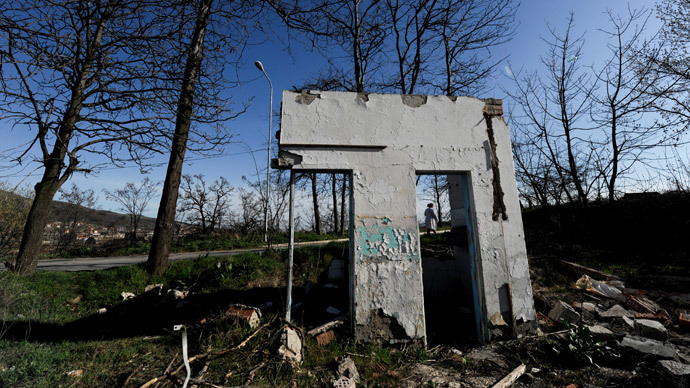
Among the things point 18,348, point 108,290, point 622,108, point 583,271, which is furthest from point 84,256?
point 622,108

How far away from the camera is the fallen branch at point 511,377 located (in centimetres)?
293

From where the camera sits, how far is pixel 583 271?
645cm

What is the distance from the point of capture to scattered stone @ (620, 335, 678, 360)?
3.16 meters

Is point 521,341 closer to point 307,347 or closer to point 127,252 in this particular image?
point 307,347

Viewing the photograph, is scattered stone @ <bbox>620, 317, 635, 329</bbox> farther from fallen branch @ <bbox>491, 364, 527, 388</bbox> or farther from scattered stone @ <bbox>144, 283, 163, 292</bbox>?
scattered stone @ <bbox>144, 283, 163, 292</bbox>

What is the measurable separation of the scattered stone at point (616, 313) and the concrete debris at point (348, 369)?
14.3 feet

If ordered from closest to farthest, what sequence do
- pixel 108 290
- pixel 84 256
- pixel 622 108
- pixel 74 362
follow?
pixel 74 362 < pixel 108 290 < pixel 622 108 < pixel 84 256

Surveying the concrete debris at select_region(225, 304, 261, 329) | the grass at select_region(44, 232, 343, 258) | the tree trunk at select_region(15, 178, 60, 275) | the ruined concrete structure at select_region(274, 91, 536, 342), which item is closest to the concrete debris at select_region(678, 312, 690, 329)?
the ruined concrete structure at select_region(274, 91, 536, 342)

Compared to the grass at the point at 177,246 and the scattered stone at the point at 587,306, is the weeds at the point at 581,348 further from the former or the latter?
the grass at the point at 177,246

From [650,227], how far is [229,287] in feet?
39.4

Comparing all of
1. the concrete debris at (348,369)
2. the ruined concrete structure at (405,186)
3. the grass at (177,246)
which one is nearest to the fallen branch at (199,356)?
the concrete debris at (348,369)

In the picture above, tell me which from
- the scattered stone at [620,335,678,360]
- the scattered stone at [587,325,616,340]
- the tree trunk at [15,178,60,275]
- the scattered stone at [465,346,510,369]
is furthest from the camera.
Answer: the tree trunk at [15,178,60,275]

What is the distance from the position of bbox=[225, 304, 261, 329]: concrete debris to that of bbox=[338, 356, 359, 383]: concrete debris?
4.83ft

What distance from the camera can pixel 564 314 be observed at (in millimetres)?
4480
